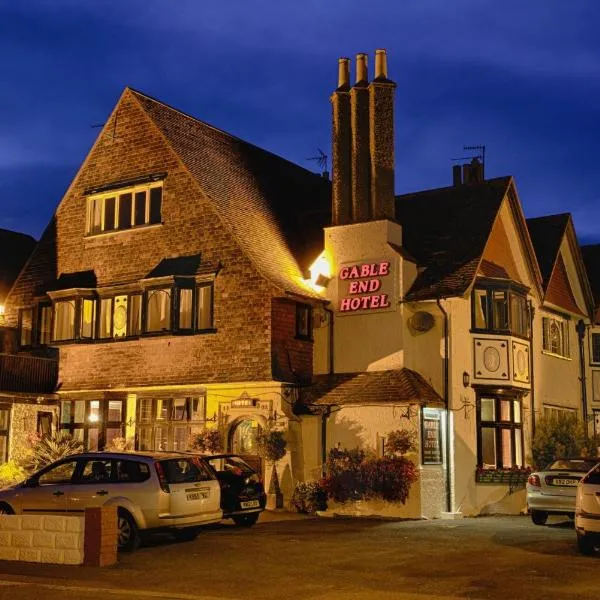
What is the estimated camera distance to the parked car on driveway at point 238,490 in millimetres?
19703

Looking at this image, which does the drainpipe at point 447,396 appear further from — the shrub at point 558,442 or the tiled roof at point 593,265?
the tiled roof at point 593,265

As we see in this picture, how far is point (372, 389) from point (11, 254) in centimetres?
1620

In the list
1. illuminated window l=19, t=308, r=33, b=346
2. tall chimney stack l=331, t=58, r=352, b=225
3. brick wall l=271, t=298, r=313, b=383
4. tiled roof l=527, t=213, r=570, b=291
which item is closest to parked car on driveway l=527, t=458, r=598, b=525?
brick wall l=271, t=298, r=313, b=383

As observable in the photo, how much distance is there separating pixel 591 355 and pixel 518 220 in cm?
700

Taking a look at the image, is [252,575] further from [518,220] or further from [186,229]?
[518,220]

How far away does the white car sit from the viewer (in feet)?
48.9

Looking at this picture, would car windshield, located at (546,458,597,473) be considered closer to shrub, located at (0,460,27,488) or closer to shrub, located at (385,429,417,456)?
shrub, located at (385,429,417,456)

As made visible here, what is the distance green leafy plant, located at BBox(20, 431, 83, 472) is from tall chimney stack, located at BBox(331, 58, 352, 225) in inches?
381

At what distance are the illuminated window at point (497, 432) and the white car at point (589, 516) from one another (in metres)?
10.5

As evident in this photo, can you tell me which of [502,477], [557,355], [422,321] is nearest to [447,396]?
[422,321]

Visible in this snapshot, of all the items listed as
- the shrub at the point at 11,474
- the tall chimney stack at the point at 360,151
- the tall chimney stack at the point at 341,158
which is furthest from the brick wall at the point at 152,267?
the tall chimney stack at the point at 360,151

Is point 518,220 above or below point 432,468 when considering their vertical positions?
above

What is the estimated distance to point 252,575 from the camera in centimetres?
1327

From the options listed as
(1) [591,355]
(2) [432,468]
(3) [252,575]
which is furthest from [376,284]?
(3) [252,575]
